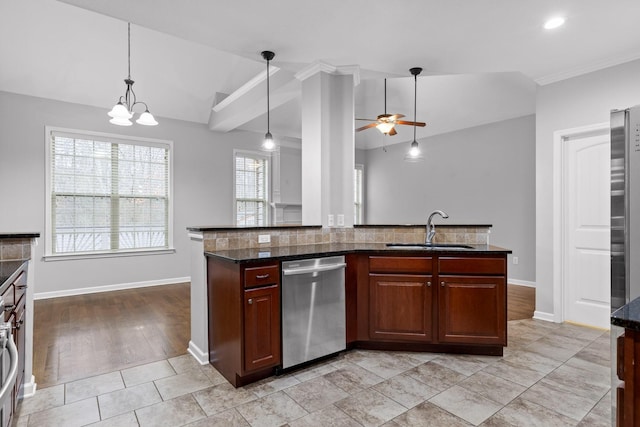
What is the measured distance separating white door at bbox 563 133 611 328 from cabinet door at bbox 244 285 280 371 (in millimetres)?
3176

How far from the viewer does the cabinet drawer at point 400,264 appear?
280 cm

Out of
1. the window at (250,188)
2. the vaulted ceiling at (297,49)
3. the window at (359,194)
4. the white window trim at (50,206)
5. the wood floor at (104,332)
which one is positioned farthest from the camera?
the window at (359,194)

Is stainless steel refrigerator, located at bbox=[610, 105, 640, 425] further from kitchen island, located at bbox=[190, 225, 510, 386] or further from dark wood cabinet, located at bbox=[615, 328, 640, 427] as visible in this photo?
dark wood cabinet, located at bbox=[615, 328, 640, 427]

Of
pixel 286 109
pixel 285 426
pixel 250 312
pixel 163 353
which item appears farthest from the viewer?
pixel 286 109

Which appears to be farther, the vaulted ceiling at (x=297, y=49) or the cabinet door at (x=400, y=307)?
the cabinet door at (x=400, y=307)

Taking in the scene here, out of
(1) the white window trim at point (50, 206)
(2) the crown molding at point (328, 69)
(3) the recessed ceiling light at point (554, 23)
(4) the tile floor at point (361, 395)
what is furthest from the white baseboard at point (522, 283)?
(1) the white window trim at point (50, 206)

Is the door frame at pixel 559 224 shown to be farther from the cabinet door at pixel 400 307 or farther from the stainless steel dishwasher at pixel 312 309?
the stainless steel dishwasher at pixel 312 309

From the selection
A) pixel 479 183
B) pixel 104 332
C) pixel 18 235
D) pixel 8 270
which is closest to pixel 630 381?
pixel 8 270

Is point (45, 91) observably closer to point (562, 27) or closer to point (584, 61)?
point (562, 27)

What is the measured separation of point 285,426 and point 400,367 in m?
1.06

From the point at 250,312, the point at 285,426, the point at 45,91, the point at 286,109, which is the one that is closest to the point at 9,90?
the point at 45,91

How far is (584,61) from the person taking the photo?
3.36 m

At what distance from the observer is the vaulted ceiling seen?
8.32 feet

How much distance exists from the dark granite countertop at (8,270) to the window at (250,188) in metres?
4.37
